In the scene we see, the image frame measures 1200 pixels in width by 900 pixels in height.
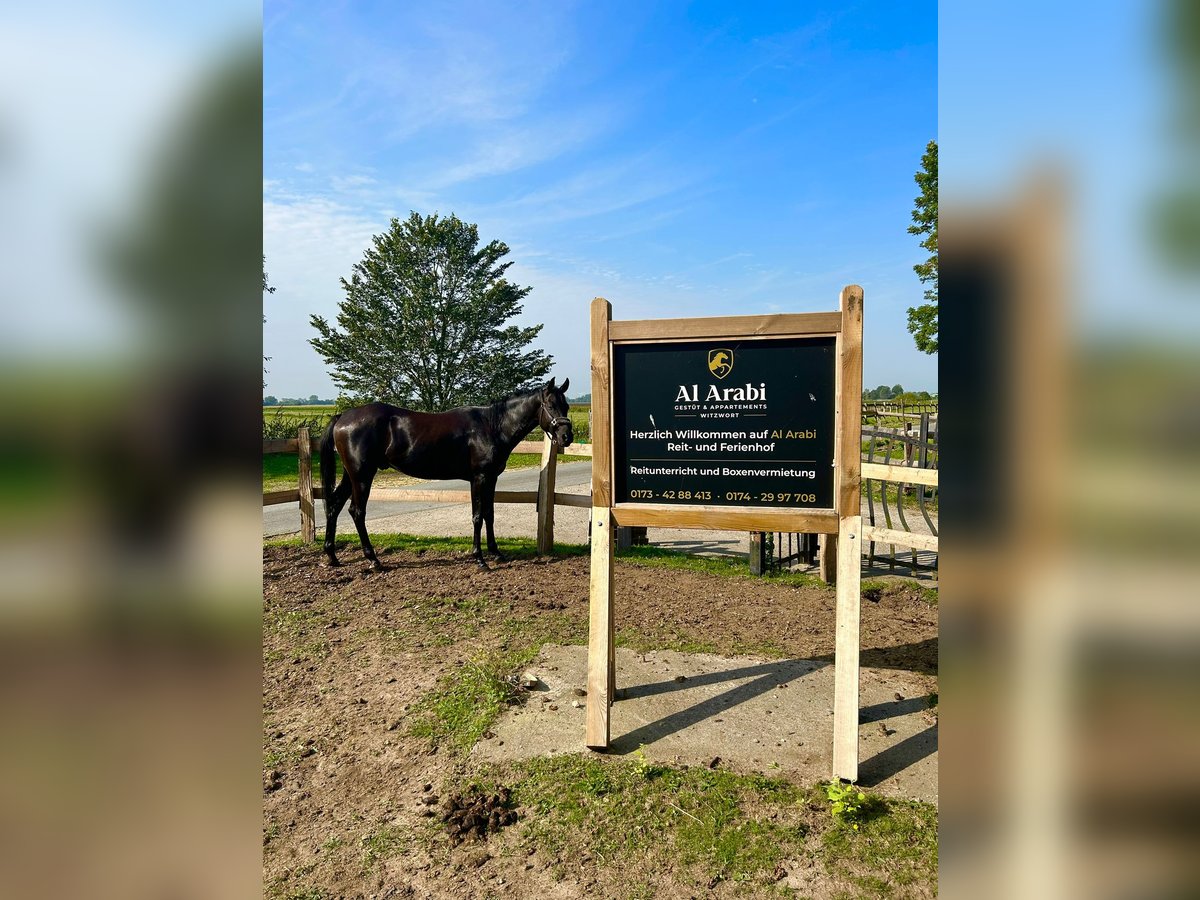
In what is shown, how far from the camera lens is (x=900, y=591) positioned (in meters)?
6.26

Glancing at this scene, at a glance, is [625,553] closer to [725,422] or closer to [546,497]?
[546,497]

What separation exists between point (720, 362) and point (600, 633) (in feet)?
5.32

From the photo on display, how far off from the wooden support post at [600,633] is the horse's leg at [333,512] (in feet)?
15.7

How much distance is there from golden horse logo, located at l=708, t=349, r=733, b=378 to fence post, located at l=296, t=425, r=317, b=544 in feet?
21.6

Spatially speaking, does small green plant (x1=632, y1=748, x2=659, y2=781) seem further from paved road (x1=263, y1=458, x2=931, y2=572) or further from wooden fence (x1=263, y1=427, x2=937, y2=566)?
paved road (x1=263, y1=458, x2=931, y2=572)

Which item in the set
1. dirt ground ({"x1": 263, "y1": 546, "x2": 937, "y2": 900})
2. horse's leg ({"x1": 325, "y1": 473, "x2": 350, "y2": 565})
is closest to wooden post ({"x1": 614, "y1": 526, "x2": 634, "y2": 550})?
dirt ground ({"x1": 263, "y1": 546, "x2": 937, "y2": 900})

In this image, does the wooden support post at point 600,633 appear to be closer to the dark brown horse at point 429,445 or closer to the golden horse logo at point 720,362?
the golden horse logo at point 720,362

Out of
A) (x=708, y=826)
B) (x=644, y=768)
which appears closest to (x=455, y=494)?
(x=644, y=768)

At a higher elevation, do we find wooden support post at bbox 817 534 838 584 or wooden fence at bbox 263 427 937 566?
wooden fence at bbox 263 427 937 566

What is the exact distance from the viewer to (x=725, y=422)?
3.50 meters

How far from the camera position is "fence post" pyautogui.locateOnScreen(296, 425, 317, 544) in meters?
8.39

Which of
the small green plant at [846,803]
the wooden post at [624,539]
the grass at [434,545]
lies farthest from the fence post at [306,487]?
the small green plant at [846,803]
